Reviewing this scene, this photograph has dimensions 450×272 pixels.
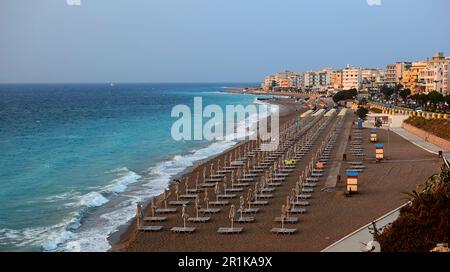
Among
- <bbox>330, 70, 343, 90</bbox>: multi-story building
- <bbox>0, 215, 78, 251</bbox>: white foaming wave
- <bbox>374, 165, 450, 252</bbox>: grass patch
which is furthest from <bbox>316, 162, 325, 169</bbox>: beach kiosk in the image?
<bbox>330, 70, 343, 90</bbox>: multi-story building

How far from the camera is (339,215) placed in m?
12.6

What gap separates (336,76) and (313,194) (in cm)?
10539

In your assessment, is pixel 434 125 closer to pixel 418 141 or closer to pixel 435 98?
pixel 418 141

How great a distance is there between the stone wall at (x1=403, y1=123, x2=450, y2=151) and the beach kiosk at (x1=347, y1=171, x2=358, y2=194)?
10.6 metres

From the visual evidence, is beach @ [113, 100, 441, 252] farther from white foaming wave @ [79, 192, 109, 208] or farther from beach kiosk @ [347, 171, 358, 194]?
white foaming wave @ [79, 192, 109, 208]

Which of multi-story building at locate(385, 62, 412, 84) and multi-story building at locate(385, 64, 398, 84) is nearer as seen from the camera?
multi-story building at locate(385, 62, 412, 84)

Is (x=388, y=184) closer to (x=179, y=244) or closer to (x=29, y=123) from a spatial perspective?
(x=179, y=244)

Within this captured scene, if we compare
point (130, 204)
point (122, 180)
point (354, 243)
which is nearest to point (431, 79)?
point (122, 180)

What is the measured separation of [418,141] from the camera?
2750cm

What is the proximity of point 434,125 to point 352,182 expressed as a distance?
16.1 m

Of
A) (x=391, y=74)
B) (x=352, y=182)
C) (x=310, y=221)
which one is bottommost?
(x=310, y=221)

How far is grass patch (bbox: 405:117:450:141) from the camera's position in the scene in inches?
1022

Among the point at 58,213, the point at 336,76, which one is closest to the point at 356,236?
the point at 58,213

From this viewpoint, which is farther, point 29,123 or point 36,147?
point 29,123
